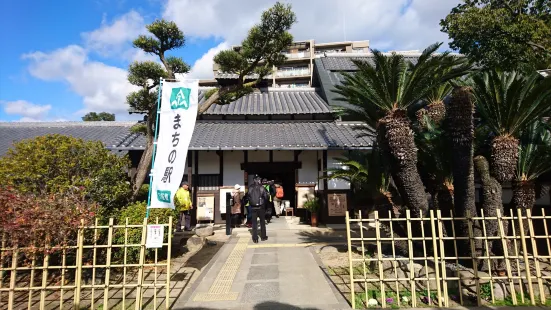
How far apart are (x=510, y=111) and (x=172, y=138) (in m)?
6.19

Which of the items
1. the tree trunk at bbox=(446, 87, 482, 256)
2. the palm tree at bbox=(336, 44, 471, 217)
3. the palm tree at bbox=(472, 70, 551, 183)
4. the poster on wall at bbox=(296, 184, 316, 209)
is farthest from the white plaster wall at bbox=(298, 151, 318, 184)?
the palm tree at bbox=(472, 70, 551, 183)

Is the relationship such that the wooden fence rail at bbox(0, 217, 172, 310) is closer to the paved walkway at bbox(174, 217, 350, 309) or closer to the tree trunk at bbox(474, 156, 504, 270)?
the paved walkway at bbox(174, 217, 350, 309)

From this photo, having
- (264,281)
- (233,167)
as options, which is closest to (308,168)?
(233,167)

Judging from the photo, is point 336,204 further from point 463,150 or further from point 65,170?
point 65,170

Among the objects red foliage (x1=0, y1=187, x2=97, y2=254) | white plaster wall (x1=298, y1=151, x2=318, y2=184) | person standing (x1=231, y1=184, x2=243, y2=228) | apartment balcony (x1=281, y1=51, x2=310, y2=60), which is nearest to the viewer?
red foliage (x1=0, y1=187, x2=97, y2=254)

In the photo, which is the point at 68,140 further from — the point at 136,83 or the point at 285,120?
the point at 285,120

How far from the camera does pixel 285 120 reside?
13.7 metres

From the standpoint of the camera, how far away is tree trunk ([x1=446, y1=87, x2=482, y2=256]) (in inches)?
207

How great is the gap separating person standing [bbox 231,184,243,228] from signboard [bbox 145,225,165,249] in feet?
19.6

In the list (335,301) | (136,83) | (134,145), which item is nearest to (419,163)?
(335,301)

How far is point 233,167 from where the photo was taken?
11969 millimetres

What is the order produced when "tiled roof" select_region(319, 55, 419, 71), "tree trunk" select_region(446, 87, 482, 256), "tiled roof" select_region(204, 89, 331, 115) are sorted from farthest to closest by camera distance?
"tiled roof" select_region(319, 55, 419, 71)
"tiled roof" select_region(204, 89, 331, 115)
"tree trunk" select_region(446, 87, 482, 256)

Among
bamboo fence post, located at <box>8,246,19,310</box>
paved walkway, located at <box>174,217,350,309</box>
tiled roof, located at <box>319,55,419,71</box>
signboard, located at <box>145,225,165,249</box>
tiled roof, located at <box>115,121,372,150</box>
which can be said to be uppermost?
tiled roof, located at <box>319,55,419,71</box>

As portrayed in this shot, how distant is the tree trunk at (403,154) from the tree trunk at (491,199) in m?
1.10
